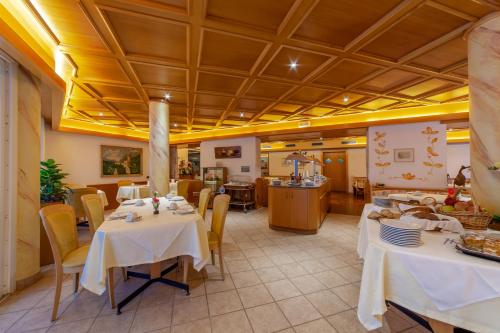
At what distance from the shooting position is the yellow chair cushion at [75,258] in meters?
2.05

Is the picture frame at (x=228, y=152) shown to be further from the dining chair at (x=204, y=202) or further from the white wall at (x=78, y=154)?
the dining chair at (x=204, y=202)

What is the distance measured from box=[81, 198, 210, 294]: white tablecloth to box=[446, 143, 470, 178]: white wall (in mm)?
11247

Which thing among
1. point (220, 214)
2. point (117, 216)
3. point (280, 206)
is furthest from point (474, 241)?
point (280, 206)

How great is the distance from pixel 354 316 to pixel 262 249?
1.87 metres

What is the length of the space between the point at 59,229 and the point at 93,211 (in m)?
0.75

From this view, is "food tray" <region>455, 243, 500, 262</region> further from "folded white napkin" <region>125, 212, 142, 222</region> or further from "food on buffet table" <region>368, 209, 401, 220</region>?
"folded white napkin" <region>125, 212, 142, 222</region>

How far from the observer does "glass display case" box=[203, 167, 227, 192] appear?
26.1 feet

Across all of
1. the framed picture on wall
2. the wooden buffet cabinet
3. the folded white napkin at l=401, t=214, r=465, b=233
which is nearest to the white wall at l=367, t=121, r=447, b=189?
the framed picture on wall

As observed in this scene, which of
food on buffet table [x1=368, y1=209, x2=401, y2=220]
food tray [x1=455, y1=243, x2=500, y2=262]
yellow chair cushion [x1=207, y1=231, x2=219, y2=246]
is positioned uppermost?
food on buffet table [x1=368, y1=209, x2=401, y2=220]

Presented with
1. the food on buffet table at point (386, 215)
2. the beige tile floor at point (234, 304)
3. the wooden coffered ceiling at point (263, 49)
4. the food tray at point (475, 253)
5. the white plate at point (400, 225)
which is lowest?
the beige tile floor at point (234, 304)

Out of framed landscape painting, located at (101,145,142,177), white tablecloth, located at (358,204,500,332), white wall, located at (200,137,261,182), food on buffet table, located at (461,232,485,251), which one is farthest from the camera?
white wall, located at (200,137,261,182)

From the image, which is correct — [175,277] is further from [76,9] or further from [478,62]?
[478,62]

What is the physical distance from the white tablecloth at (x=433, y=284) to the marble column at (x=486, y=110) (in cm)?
135

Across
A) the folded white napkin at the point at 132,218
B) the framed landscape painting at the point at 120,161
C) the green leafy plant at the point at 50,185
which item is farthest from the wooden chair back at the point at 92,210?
the framed landscape painting at the point at 120,161
